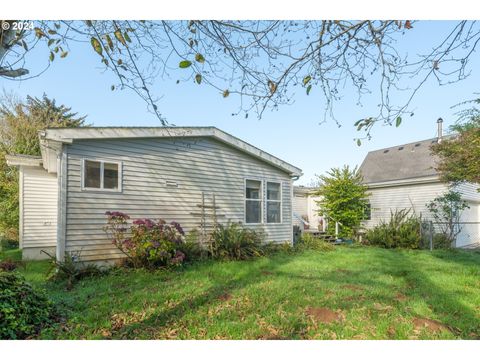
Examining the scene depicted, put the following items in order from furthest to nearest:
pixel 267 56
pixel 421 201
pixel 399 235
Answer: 1. pixel 421 201
2. pixel 399 235
3. pixel 267 56

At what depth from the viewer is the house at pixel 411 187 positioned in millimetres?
10472

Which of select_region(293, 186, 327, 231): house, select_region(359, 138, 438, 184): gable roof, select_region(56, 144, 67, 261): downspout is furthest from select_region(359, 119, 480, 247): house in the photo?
select_region(56, 144, 67, 261): downspout

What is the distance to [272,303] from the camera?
3.41 metres

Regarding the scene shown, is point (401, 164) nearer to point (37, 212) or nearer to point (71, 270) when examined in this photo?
point (71, 270)

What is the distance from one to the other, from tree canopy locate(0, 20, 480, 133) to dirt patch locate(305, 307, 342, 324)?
196cm

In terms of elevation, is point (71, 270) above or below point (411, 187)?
below

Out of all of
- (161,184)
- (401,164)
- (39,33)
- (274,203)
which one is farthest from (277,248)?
(401,164)

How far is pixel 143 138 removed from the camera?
597 centimetres

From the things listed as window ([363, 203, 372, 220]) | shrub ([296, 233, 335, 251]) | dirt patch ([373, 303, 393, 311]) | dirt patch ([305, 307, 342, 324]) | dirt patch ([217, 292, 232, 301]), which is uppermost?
window ([363, 203, 372, 220])

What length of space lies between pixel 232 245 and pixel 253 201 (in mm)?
1801

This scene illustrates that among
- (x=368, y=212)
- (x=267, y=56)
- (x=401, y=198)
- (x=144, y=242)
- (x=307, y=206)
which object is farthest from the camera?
(x=307, y=206)

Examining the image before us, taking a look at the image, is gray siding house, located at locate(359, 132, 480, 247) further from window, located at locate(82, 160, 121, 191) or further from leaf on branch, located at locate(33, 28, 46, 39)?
leaf on branch, located at locate(33, 28, 46, 39)

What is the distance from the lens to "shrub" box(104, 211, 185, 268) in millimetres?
5184

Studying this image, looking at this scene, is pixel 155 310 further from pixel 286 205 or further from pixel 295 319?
pixel 286 205
